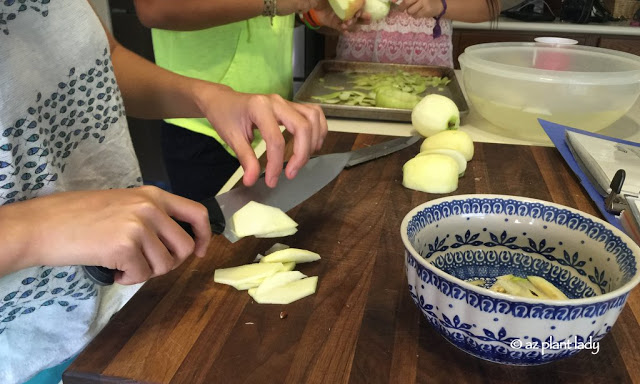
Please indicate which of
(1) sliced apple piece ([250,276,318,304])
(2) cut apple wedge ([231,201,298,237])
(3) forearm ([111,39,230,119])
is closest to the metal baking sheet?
(3) forearm ([111,39,230,119])

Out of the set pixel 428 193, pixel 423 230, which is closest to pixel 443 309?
pixel 423 230

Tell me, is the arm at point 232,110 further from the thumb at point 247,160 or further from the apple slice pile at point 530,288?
the apple slice pile at point 530,288

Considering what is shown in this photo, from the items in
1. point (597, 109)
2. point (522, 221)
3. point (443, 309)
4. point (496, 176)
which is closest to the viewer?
point (443, 309)

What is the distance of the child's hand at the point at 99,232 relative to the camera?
423 millimetres

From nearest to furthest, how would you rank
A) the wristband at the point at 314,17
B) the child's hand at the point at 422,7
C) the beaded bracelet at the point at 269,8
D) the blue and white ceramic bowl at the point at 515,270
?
the blue and white ceramic bowl at the point at 515,270, the beaded bracelet at the point at 269,8, the wristband at the point at 314,17, the child's hand at the point at 422,7

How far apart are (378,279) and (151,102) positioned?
457 mm

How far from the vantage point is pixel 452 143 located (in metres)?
0.94

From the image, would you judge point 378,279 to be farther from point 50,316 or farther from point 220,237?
point 50,316

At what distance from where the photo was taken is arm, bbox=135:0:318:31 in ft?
3.29

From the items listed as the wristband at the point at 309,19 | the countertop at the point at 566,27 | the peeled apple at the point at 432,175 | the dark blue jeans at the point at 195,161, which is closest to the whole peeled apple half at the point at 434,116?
the peeled apple at the point at 432,175

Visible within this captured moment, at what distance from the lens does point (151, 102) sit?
0.80 meters

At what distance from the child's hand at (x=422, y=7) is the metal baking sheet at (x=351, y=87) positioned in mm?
162

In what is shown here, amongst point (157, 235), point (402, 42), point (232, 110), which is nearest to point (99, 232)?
point (157, 235)

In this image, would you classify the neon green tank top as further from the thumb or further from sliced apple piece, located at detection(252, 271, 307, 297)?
sliced apple piece, located at detection(252, 271, 307, 297)
